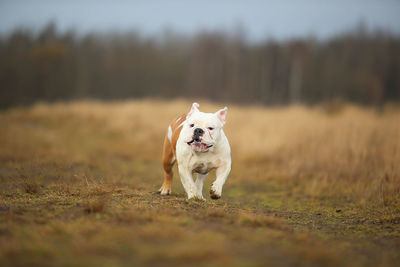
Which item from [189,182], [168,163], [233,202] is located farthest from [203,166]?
[233,202]

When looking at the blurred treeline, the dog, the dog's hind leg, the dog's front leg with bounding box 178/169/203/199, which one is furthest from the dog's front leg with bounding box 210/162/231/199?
the blurred treeline

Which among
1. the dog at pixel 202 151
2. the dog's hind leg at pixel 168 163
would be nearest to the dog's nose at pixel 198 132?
the dog at pixel 202 151

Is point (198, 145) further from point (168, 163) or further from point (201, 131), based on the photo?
point (168, 163)

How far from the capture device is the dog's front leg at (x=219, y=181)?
213 inches

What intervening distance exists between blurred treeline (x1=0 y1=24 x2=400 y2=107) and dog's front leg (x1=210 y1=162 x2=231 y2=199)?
2321cm

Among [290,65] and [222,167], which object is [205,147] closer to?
[222,167]

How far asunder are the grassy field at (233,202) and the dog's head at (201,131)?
0.83 meters

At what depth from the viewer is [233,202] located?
23.4ft

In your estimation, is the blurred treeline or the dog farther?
the blurred treeline

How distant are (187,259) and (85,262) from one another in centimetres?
Answer: 72

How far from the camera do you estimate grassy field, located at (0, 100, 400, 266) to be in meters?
3.00

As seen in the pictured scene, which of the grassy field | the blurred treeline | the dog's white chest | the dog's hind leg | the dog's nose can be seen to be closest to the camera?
the grassy field

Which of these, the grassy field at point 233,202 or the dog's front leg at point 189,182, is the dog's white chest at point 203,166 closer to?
the dog's front leg at point 189,182

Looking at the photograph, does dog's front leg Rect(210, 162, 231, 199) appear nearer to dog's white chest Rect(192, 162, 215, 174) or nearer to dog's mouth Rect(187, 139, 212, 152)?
dog's white chest Rect(192, 162, 215, 174)
